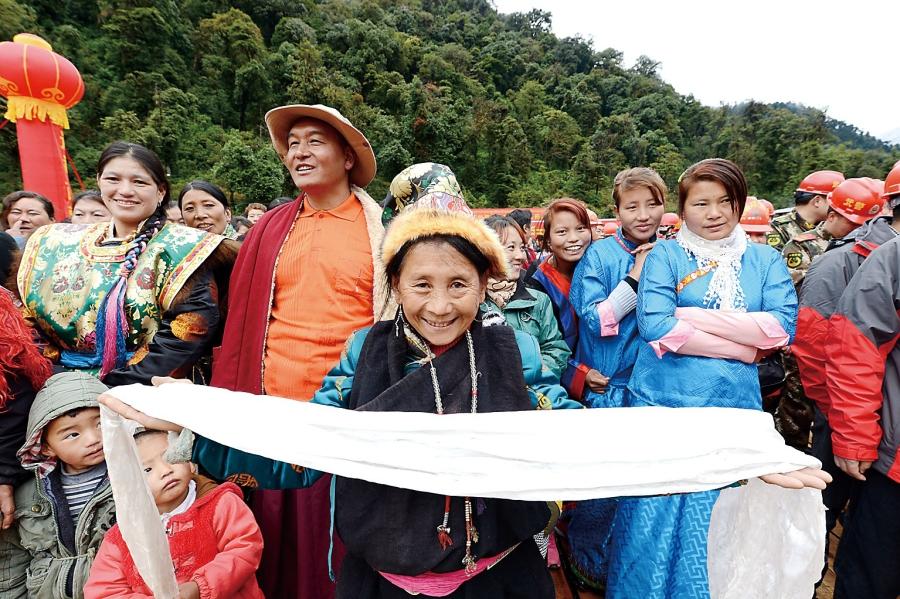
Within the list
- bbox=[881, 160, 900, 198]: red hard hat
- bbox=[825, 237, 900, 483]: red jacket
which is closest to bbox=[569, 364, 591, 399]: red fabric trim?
bbox=[825, 237, 900, 483]: red jacket

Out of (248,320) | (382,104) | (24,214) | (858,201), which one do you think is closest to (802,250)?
(858,201)

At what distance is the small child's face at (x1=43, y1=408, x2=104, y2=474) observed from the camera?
165cm

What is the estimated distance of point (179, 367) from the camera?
191 centimetres

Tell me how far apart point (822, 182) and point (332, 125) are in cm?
504

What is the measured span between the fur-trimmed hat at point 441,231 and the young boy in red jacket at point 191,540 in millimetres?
1133

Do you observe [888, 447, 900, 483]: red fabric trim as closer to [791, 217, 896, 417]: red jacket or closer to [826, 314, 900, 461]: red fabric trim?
[826, 314, 900, 461]: red fabric trim

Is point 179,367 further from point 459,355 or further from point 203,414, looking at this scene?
point 459,355

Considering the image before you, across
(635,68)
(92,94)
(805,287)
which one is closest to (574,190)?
(92,94)

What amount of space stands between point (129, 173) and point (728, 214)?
104 inches

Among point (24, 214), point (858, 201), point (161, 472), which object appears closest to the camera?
point (161, 472)

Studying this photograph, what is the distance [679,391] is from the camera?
73.7 inches

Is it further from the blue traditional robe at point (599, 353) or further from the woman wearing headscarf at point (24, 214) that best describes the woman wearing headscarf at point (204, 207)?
the blue traditional robe at point (599, 353)

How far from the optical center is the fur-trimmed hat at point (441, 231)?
1.25 m

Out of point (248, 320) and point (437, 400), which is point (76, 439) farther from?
point (437, 400)
